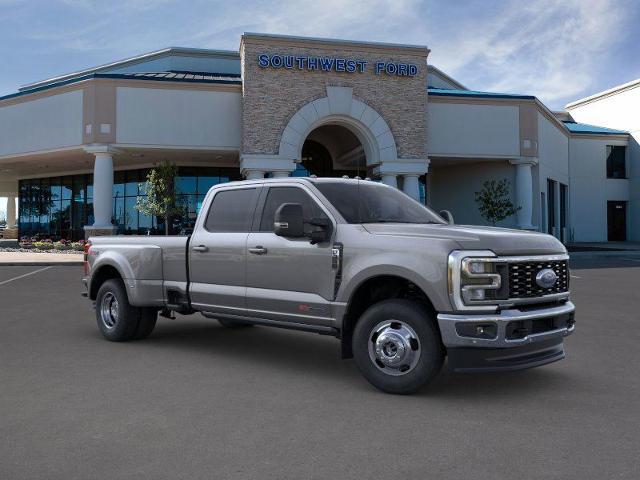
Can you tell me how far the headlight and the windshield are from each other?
4.69ft

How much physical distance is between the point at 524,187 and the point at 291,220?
28.7 metres

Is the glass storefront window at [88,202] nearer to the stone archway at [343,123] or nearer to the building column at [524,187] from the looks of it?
the stone archway at [343,123]

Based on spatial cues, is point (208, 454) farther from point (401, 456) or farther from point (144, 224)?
point (144, 224)

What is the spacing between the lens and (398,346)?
554 cm

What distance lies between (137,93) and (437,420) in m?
26.8

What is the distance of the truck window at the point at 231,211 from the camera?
23.6 ft

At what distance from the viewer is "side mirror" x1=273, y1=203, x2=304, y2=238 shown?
237 inches

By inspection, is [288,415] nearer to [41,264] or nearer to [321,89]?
[41,264]

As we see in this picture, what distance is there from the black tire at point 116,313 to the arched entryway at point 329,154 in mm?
26251

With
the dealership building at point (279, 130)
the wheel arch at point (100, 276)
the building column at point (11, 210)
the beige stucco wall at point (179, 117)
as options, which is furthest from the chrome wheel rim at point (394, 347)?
the building column at point (11, 210)

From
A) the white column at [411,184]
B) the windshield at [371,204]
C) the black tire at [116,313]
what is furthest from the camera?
the white column at [411,184]

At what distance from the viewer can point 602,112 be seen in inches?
1919

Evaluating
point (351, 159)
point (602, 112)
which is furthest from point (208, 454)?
point (602, 112)

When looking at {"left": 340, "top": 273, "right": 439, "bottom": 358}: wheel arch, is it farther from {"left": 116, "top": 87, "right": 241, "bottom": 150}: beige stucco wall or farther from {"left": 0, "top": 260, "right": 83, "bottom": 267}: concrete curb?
{"left": 116, "top": 87, "right": 241, "bottom": 150}: beige stucco wall
